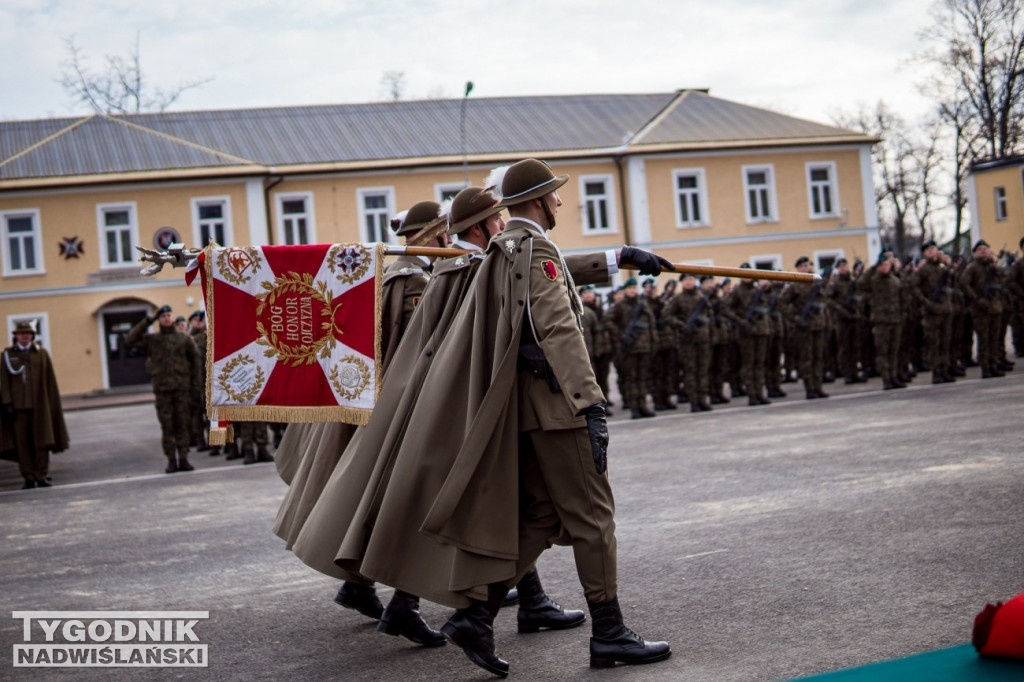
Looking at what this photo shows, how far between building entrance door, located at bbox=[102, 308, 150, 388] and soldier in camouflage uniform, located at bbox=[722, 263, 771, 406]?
2486 centimetres

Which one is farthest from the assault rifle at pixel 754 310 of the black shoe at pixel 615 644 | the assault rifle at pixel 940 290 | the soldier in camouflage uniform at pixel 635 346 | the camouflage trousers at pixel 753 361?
the black shoe at pixel 615 644

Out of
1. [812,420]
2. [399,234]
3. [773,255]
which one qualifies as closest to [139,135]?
[773,255]

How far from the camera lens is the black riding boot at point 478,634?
490 cm

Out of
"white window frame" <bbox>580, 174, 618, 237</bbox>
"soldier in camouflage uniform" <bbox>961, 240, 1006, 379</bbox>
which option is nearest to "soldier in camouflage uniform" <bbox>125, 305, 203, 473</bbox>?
"soldier in camouflage uniform" <bbox>961, 240, 1006, 379</bbox>

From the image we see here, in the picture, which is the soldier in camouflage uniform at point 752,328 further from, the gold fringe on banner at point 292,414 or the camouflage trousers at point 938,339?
the gold fringe on banner at point 292,414

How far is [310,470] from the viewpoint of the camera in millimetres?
6230

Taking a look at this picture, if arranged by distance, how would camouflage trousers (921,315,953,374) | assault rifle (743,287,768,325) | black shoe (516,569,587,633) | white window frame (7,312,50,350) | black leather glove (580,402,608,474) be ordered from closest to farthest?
black leather glove (580,402,608,474)
black shoe (516,569,587,633)
camouflage trousers (921,315,953,374)
assault rifle (743,287,768,325)
white window frame (7,312,50,350)

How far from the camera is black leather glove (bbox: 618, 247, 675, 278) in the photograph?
549 centimetres

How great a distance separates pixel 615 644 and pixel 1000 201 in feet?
92.4

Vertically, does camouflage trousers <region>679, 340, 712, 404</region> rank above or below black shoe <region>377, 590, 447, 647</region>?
above

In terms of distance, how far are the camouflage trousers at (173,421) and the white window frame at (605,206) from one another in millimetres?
27113

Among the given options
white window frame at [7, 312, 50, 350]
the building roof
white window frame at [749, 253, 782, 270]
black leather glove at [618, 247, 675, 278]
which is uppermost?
the building roof

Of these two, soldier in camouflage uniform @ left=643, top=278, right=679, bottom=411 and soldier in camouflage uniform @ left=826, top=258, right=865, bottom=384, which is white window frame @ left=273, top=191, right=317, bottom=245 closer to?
soldier in camouflage uniform @ left=643, top=278, right=679, bottom=411

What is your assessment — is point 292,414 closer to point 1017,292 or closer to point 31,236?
point 1017,292
